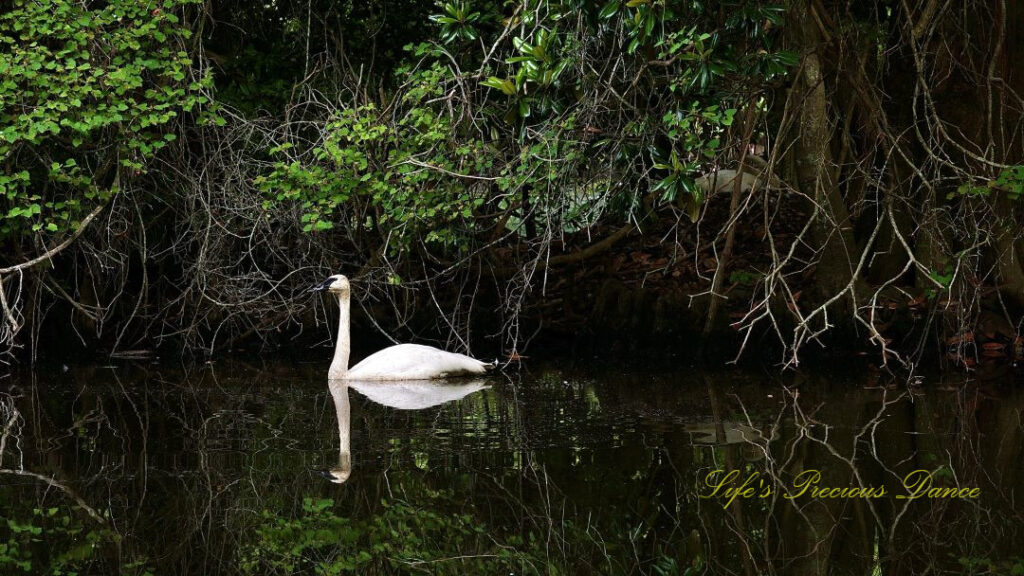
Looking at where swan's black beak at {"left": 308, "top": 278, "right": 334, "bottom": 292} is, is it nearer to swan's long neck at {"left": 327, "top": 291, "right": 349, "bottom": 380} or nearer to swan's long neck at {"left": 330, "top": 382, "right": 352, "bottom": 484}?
swan's long neck at {"left": 327, "top": 291, "right": 349, "bottom": 380}

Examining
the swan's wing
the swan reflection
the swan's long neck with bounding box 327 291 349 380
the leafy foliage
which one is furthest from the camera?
the swan's long neck with bounding box 327 291 349 380

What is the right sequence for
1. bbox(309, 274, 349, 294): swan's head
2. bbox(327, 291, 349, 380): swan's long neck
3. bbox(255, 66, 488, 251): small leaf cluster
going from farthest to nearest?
bbox(309, 274, 349, 294): swan's head → bbox(327, 291, 349, 380): swan's long neck → bbox(255, 66, 488, 251): small leaf cluster

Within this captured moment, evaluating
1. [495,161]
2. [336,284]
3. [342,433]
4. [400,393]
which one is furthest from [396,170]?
[342,433]

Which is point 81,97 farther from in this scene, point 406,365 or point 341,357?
point 406,365

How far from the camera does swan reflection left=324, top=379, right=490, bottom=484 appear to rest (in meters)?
9.95

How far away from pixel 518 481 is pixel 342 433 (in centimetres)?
199

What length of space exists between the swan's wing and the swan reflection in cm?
6

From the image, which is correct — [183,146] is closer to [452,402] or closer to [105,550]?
[452,402]

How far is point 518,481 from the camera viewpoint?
23.6 feet

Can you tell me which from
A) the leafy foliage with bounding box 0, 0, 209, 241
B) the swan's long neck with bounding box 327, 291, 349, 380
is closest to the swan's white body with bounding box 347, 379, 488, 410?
the swan's long neck with bounding box 327, 291, 349, 380

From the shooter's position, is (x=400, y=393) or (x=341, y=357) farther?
(x=341, y=357)

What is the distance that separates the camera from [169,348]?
14.1m

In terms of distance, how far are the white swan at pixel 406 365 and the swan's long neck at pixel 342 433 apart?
245 mm

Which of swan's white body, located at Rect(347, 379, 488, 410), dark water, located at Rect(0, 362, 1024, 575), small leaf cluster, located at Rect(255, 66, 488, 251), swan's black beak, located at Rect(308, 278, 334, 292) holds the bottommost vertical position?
swan's white body, located at Rect(347, 379, 488, 410)
